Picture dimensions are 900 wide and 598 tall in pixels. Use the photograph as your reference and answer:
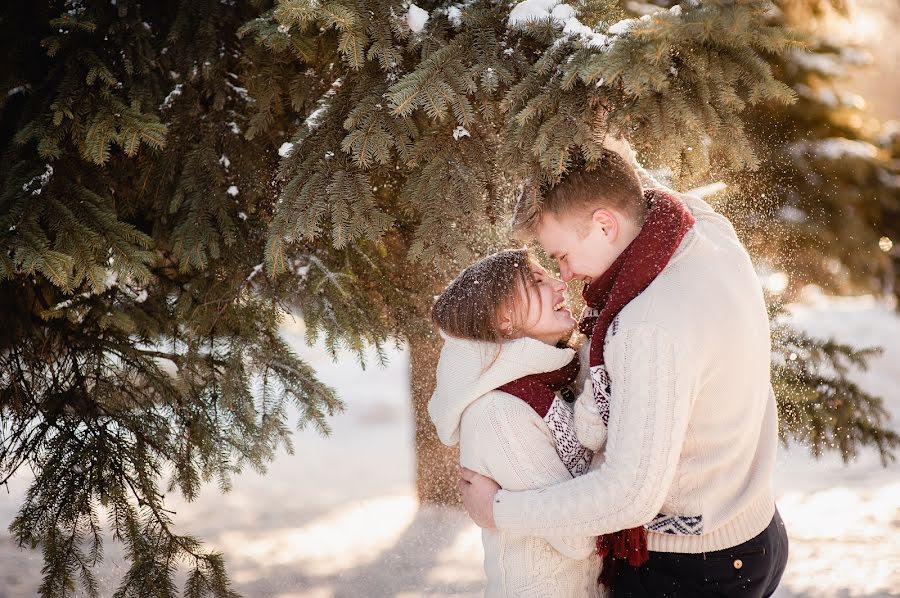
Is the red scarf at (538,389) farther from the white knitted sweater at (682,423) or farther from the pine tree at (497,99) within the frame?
the pine tree at (497,99)

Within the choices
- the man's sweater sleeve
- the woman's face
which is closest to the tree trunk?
the woman's face

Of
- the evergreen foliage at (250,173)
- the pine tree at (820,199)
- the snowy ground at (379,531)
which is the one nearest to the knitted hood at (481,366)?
the evergreen foliage at (250,173)

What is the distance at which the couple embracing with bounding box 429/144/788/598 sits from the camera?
1941mm

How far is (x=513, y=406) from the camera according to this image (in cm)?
228

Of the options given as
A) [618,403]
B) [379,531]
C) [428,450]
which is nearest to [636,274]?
[618,403]

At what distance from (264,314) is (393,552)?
1.88m

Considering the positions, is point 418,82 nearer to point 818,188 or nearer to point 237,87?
point 237,87

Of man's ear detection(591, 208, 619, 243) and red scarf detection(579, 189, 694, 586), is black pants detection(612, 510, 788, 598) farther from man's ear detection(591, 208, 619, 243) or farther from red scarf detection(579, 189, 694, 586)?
man's ear detection(591, 208, 619, 243)

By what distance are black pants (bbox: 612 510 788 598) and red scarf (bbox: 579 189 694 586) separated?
0.06 meters

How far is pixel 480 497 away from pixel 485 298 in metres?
0.60

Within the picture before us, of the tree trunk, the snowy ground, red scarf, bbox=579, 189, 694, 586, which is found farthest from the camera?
the tree trunk

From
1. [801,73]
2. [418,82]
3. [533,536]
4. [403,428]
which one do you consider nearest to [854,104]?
[801,73]

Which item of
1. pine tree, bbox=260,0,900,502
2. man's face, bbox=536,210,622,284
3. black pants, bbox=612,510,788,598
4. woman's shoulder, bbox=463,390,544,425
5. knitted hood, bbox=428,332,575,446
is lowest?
black pants, bbox=612,510,788,598

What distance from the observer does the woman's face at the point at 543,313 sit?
7.84 ft
